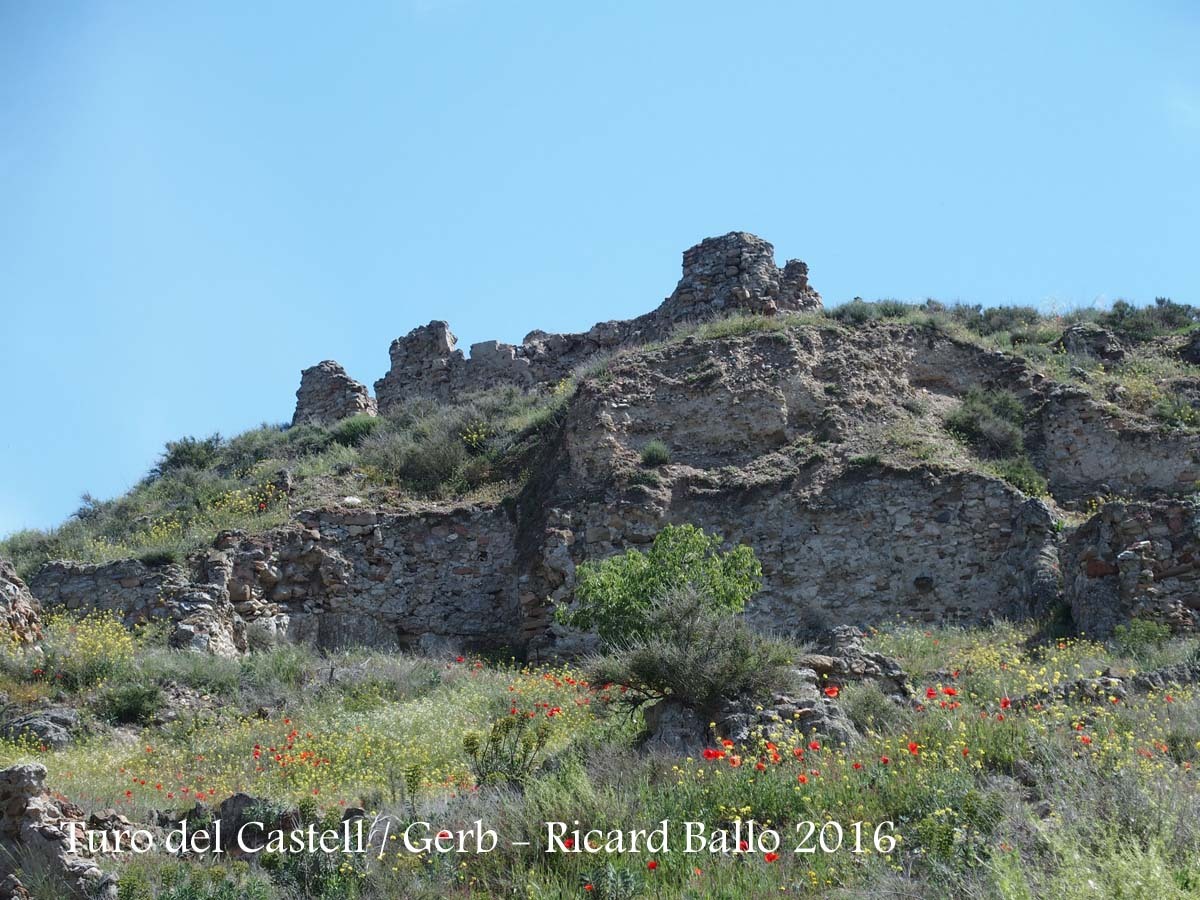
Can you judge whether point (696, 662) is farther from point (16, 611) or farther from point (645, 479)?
point (16, 611)

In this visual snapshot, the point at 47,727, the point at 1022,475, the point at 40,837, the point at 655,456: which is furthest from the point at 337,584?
the point at 40,837

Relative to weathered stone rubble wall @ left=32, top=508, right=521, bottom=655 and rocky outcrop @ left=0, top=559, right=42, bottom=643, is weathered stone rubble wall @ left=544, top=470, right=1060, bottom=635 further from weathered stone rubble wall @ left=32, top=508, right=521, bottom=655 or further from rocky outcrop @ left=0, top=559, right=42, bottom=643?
rocky outcrop @ left=0, top=559, right=42, bottom=643

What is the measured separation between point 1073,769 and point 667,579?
4.92m

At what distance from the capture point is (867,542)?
616 inches

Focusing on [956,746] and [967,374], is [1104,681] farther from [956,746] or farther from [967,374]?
[967,374]

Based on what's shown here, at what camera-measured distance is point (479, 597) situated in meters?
17.2

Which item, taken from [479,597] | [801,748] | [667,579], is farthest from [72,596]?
[801,748]

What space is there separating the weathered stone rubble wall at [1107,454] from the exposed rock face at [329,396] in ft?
44.2

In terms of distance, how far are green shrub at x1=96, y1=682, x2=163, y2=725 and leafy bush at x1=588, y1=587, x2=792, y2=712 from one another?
5.66 metres

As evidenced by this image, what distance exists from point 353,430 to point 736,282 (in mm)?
7284

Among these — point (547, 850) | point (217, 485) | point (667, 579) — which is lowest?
point (547, 850)

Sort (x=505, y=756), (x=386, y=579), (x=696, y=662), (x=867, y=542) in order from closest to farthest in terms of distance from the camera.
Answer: (x=505, y=756), (x=696, y=662), (x=867, y=542), (x=386, y=579)

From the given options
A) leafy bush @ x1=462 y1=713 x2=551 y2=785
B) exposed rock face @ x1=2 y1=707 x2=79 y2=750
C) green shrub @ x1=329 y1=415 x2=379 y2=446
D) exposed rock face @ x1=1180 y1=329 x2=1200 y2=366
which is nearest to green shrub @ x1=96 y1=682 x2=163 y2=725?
exposed rock face @ x1=2 y1=707 x2=79 y2=750

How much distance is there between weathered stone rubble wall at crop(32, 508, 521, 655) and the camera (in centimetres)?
1655
